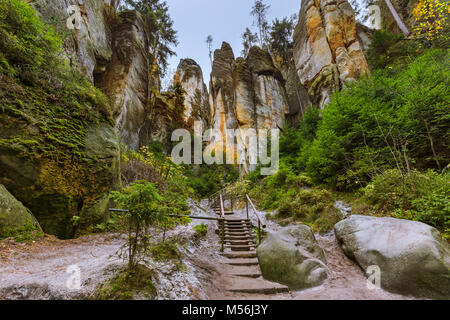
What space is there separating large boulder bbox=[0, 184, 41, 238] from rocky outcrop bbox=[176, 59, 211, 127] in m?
18.7

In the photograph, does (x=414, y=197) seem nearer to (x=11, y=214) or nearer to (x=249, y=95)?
(x=11, y=214)

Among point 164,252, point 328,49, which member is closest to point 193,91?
Answer: point 328,49

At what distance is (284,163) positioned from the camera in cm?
1071

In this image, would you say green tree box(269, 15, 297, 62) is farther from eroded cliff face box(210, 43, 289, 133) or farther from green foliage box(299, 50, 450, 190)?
green foliage box(299, 50, 450, 190)

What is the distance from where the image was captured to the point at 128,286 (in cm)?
217

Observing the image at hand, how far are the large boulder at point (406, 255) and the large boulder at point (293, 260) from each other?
838 millimetres

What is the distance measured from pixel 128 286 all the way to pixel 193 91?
24.5m

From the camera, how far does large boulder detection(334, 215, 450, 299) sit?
2.65 m

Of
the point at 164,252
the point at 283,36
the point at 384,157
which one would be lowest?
the point at 164,252

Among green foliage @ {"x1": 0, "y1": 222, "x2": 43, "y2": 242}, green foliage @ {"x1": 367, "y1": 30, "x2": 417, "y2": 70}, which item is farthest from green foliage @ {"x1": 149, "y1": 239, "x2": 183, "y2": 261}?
green foliage @ {"x1": 367, "y1": 30, "x2": 417, "y2": 70}

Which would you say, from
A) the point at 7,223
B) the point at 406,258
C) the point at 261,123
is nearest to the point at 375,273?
the point at 406,258

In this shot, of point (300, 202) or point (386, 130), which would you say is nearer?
point (386, 130)

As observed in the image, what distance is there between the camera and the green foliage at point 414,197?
11.9 ft
